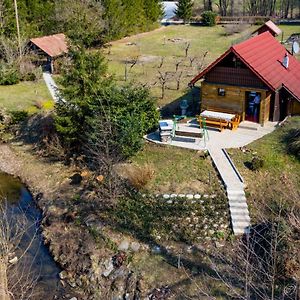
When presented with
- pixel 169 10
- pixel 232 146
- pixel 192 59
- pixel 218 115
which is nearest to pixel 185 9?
pixel 169 10

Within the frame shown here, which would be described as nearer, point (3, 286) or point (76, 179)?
point (3, 286)

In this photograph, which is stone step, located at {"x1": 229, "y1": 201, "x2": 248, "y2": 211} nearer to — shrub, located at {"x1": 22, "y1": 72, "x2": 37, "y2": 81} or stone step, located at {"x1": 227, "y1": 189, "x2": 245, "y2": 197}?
stone step, located at {"x1": 227, "y1": 189, "x2": 245, "y2": 197}

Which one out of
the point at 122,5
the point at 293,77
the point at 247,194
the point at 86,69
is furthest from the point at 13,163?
the point at 122,5

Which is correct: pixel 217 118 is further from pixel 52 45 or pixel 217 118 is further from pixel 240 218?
pixel 52 45

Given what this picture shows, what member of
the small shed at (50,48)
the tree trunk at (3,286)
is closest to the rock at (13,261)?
the tree trunk at (3,286)

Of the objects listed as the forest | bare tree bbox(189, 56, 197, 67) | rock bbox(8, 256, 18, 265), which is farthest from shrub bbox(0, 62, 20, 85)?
rock bbox(8, 256, 18, 265)

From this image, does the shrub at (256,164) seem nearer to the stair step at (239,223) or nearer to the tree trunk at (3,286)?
the stair step at (239,223)
